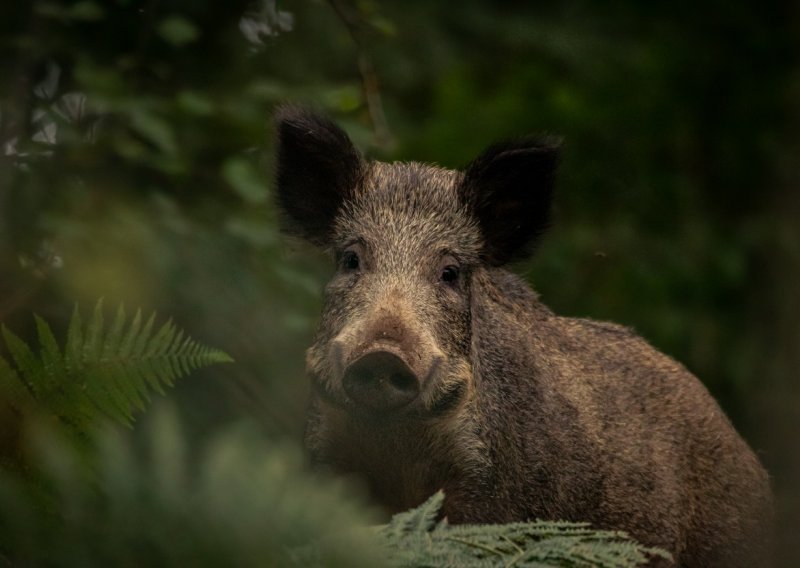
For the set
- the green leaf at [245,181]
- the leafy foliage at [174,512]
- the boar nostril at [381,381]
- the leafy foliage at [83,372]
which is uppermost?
the green leaf at [245,181]

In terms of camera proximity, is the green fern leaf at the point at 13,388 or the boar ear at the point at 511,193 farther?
the boar ear at the point at 511,193

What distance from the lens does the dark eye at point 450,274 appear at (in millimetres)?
4824

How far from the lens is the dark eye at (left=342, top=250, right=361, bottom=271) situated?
4.82 meters

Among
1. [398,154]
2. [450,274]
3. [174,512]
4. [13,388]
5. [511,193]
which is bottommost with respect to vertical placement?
[174,512]

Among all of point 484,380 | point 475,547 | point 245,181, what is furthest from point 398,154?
point 475,547

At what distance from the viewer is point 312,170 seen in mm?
5238

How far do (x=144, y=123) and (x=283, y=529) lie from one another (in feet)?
14.0

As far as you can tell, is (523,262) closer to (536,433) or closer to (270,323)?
(536,433)

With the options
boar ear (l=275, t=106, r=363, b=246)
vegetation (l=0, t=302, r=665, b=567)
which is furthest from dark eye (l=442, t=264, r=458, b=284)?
vegetation (l=0, t=302, r=665, b=567)

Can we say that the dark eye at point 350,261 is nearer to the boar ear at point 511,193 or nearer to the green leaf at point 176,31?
the boar ear at point 511,193

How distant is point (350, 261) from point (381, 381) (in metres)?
0.93

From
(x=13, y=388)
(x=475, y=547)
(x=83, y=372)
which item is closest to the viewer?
(x=13, y=388)

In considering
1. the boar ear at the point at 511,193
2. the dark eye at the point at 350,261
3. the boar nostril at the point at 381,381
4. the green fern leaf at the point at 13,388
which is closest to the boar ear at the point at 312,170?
the dark eye at the point at 350,261

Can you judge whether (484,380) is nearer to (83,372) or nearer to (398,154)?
(83,372)
